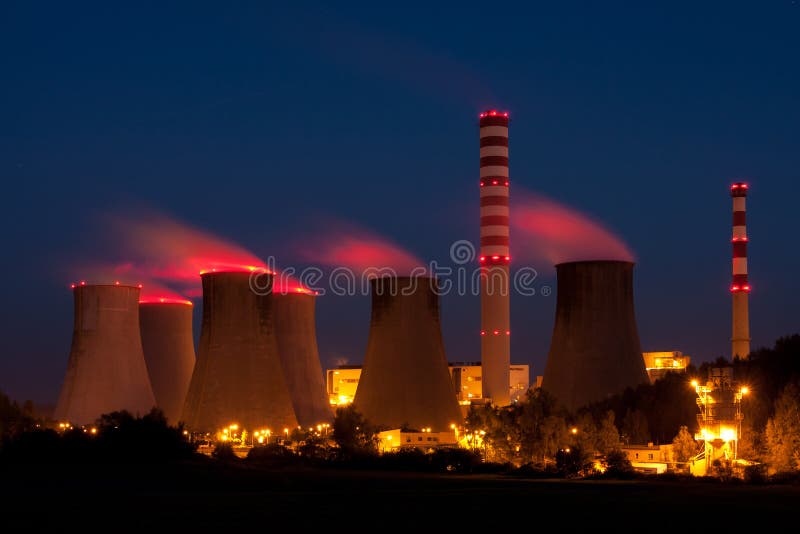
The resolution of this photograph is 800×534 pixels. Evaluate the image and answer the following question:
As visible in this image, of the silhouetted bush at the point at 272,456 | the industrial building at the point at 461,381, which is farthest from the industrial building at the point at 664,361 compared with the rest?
the silhouetted bush at the point at 272,456

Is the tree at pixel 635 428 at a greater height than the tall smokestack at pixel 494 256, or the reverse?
the tall smokestack at pixel 494 256

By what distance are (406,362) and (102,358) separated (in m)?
9.10

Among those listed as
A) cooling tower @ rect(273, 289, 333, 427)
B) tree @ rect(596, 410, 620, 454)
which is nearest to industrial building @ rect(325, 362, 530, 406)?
cooling tower @ rect(273, 289, 333, 427)

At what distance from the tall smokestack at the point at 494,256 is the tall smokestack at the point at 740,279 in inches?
315

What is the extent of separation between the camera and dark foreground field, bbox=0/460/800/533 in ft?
65.5

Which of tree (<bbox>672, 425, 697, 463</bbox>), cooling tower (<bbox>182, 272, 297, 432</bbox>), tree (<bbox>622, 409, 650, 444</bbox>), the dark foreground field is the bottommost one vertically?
the dark foreground field

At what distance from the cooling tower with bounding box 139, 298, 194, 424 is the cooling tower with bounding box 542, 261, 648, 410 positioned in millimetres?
15763

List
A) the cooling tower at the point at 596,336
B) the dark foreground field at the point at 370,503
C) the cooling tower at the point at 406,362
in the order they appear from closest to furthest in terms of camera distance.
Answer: the dark foreground field at the point at 370,503 → the cooling tower at the point at 596,336 → the cooling tower at the point at 406,362

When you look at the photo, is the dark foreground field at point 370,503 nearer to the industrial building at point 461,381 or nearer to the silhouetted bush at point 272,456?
the silhouetted bush at point 272,456

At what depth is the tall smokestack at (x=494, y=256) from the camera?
152ft

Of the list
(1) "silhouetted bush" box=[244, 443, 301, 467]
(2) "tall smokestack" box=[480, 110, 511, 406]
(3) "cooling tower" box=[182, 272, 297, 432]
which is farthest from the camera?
(2) "tall smokestack" box=[480, 110, 511, 406]

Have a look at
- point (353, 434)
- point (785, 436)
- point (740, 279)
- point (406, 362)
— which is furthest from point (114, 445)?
point (740, 279)

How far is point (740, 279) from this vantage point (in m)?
45.7

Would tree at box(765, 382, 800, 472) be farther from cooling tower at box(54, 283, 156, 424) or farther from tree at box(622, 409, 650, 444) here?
cooling tower at box(54, 283, 156, 424)
